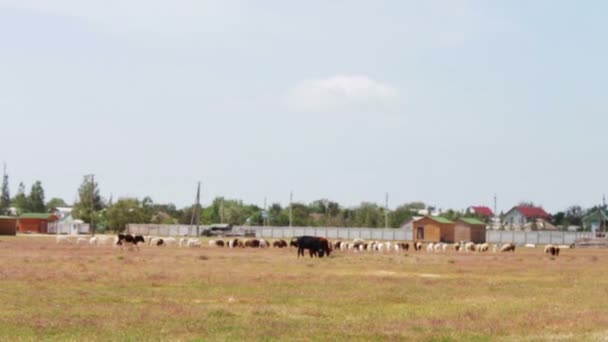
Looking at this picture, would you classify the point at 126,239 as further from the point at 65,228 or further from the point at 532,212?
the point at 532,212

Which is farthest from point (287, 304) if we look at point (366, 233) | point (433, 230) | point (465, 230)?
point (366, 233)

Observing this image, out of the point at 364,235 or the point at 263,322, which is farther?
the point at 364,235

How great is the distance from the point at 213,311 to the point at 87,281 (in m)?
10.2

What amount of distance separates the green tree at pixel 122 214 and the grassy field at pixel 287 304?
102 metres

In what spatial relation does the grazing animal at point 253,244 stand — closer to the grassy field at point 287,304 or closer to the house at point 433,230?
the grassy field at point 287,304

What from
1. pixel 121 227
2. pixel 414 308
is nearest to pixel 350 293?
pixel 414 308

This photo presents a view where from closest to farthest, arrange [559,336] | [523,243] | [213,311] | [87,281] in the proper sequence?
[559,336] < [213,311] < [87,281] < [523,243]

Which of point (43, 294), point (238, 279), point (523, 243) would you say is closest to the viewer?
point (43, 294)

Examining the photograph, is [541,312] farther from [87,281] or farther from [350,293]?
[87,281]

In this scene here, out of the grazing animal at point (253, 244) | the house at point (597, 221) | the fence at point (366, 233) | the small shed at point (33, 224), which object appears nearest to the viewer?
the grazing animal at point (253, 244)

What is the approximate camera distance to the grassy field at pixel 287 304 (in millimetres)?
18891

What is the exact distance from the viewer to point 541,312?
78.7 ft

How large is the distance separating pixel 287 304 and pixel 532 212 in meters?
178

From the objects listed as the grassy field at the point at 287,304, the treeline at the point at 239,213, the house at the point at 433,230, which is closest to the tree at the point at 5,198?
the treeline at the point at 239,213
